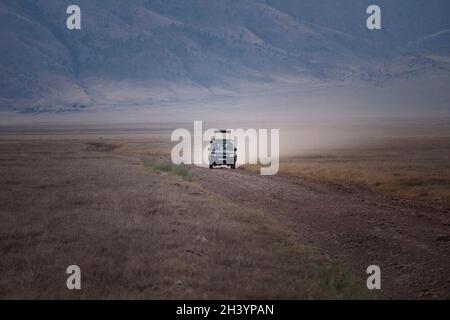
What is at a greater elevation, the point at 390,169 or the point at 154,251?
the point at 390,169

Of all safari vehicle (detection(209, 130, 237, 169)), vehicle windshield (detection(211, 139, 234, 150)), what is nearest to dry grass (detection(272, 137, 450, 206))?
safari vehicle (detection(209, 130, 237, 169))

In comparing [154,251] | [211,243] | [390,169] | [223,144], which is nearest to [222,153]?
[223,144]

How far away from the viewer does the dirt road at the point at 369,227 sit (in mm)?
11801

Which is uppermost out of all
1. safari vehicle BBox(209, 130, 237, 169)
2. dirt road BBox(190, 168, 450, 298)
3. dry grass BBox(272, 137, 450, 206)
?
safari vehicle BBox(209, 130, 237, 169)

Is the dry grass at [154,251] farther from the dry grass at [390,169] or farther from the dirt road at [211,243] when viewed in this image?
the dry grass at [390,169]

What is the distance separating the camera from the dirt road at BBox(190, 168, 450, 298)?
38.7ft

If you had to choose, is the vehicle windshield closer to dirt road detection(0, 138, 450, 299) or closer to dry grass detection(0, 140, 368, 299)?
dirt road detection(0, 138, 450, 299)

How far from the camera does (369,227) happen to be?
1667 cm

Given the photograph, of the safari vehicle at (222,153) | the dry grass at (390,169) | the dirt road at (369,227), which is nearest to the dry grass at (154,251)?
the dirt road at (369,227)

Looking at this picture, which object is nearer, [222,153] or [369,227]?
[369,227]

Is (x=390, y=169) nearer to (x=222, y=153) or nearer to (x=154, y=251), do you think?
(x=222, y=153)
